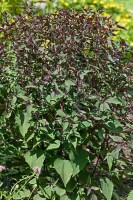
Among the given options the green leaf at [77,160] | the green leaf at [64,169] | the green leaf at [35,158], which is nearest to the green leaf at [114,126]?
the green leaf at [77,160]

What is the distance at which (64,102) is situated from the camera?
3.88 meters

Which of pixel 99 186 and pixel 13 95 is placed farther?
pixel 99 186

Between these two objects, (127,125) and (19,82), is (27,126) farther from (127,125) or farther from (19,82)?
(127,125)

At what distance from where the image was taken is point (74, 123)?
12.2 ft

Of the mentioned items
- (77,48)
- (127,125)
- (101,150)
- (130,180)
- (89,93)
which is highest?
(77,48)

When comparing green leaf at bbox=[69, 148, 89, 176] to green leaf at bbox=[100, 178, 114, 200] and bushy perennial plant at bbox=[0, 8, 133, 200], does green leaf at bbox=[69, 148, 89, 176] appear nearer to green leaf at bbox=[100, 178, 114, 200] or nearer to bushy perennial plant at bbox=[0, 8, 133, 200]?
bushy perennial plant at bbox=[0, 8, 133, 200]

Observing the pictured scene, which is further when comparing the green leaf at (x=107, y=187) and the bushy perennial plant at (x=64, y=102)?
the green leaf at (x=107, y=187)

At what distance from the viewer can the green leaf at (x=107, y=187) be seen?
402cm

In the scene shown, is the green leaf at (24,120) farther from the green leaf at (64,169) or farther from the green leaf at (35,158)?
the green leaf at (64,169)

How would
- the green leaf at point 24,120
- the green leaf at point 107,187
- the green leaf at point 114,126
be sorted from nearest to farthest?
the green leaf at point 24,120 < the green leaf at point 114,126 < the green leaf at point 107,187

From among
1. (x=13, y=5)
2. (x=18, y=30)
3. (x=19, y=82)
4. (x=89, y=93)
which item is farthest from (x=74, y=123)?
(x=13, y=5)

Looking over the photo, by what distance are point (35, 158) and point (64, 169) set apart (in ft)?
0.72

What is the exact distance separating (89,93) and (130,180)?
1.72 m

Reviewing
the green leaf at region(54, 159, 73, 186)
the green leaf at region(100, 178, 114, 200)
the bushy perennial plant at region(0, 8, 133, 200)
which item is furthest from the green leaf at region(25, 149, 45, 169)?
the green leaf at region(100, 178, 114, 200)
